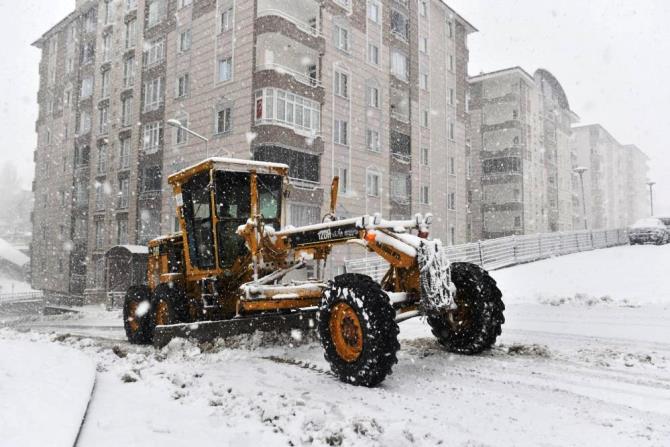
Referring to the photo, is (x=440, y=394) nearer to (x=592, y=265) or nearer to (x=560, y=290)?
(x=560, y=290)

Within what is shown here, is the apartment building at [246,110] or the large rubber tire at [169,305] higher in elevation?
the apartment building at [246,110]

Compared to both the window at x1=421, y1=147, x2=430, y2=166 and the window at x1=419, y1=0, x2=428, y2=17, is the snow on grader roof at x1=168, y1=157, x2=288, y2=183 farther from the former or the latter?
the window at x1=419, y1=0, x2=428, y2=17

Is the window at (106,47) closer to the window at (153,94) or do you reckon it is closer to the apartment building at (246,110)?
the apartment building at (246,110)

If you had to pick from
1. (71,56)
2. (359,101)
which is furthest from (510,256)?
(71,56)

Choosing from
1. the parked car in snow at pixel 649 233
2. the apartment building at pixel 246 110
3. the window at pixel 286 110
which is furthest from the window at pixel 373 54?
the parked car in snow at pixel 649 233

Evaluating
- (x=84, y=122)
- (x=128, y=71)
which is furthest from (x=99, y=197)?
(x=128, y=71)

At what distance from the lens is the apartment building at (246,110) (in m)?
24.5

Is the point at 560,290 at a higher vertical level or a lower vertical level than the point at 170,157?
lower

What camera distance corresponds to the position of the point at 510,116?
45.6 metres

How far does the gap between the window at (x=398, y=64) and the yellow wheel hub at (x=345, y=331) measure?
2821 cm

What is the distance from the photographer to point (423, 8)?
3497 centimetres

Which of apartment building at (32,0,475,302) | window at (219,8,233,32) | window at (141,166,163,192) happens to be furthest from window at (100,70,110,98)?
window at (219,8,233,32)

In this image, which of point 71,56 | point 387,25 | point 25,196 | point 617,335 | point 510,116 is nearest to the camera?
point 617,335

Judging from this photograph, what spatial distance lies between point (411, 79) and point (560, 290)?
23122 mm
